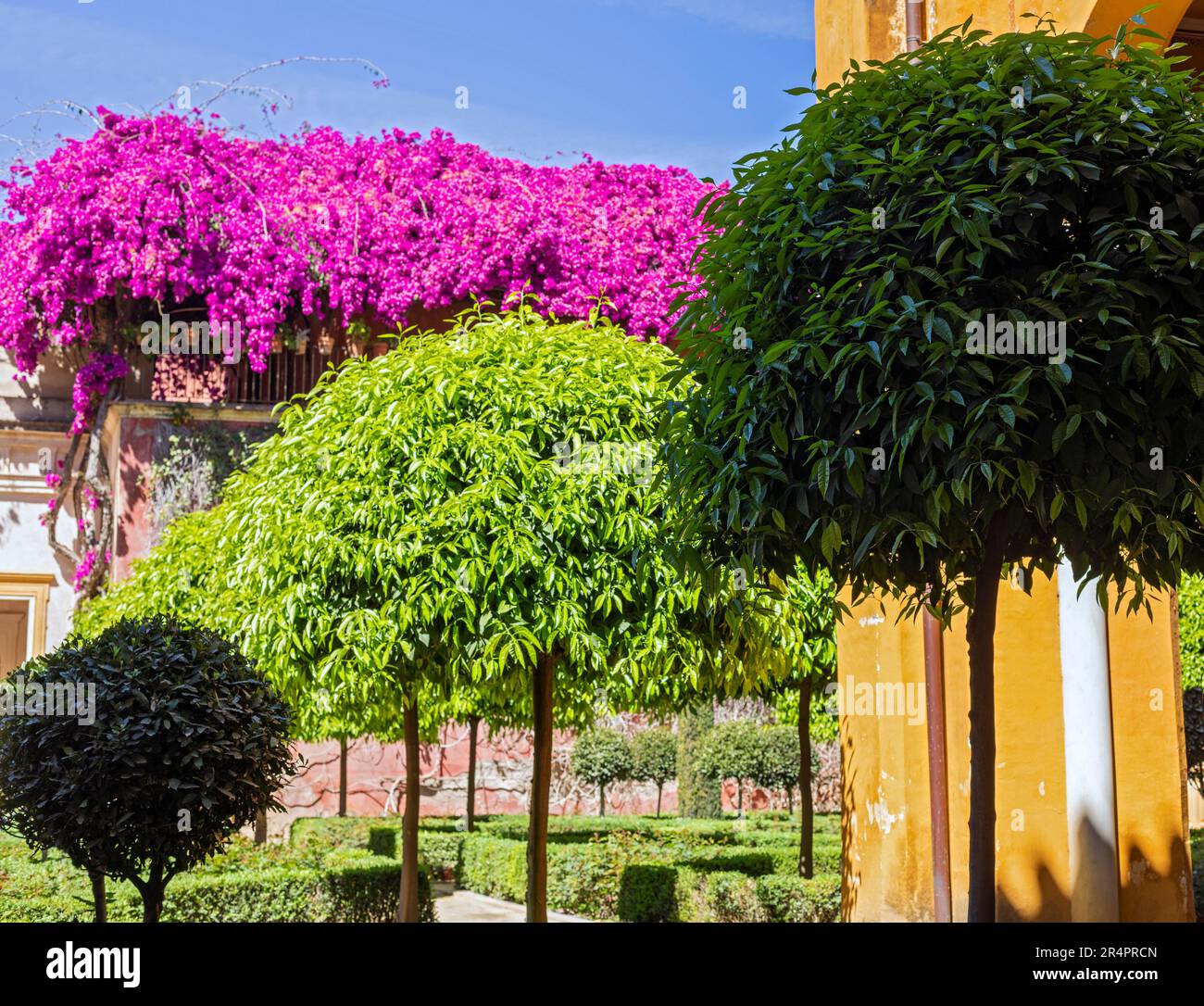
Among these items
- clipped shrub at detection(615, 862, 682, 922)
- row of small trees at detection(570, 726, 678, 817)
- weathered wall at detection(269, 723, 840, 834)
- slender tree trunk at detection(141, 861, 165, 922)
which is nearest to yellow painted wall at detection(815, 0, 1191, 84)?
slender tree trunk at detection(141, 861, 165, 922)

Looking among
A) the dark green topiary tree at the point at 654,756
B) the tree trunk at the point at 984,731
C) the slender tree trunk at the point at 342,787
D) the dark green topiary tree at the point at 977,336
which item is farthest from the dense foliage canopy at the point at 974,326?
the dark green topiary tree at the point at 654,756

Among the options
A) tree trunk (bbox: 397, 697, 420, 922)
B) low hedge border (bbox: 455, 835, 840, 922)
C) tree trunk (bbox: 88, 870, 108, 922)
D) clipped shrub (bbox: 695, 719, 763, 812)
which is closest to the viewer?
tree trunk (bbox: 88, 870, 108, 922)

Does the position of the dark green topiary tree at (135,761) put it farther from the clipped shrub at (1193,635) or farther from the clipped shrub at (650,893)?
the clipped shrub at (1193,635)

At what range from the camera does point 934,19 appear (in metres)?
7.56

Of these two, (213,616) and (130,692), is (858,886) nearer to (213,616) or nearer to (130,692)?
(130,692)

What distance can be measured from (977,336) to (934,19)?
13.2 ft

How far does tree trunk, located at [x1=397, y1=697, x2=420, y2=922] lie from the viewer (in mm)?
11766

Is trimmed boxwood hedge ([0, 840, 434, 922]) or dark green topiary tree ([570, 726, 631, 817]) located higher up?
dark green topiary tree ([570, 726, 631, 817])

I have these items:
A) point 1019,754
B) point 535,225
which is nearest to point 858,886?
point 1019,754

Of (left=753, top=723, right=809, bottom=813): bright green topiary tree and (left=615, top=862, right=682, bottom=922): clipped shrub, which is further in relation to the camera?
(left=753, top=723, right=809, bottom=813): bright green topiary tree

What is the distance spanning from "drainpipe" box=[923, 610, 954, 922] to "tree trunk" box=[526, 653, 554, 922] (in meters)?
2.63

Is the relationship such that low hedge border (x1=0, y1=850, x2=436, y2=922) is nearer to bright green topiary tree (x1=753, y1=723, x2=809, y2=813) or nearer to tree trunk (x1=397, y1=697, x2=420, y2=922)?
tree trunk (x1=397, y1=697, x2=420, y2=922)
